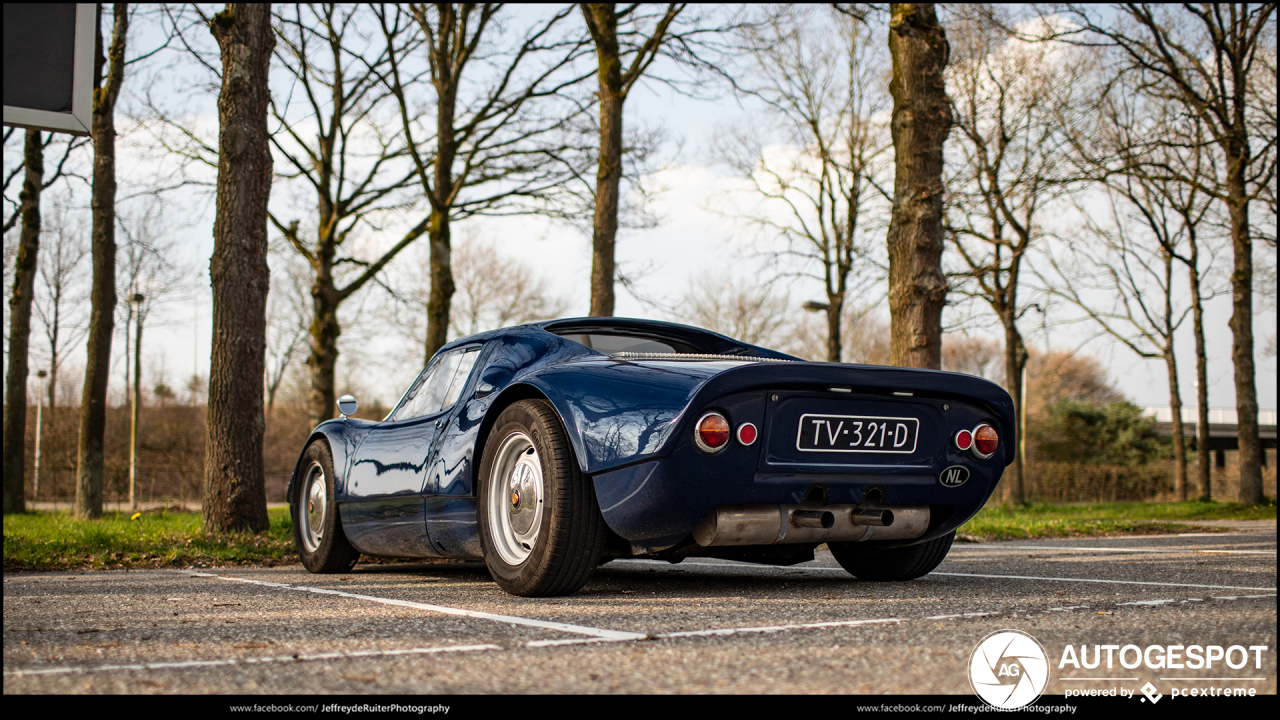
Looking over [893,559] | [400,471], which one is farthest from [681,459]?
[400,471]

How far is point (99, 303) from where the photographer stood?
13.5 m

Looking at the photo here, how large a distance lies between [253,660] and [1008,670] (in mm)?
1857

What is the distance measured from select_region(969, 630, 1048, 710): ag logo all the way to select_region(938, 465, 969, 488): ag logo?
1537mm

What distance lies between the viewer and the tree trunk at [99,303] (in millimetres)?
13430

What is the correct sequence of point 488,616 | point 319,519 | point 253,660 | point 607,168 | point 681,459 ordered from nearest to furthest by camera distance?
point 253,660
point 488,616
point 681,459
point 319,519
point 607,168

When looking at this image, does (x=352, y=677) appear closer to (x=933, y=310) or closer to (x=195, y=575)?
(x=195, y=575)

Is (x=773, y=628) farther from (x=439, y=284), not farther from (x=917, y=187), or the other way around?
(x=439, y=284)

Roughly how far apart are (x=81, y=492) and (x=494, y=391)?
11.6 metres

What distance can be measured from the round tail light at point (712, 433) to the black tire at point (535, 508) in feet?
1.88

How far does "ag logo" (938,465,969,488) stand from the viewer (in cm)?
414

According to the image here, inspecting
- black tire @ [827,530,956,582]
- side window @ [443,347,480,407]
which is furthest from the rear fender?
black tire @ [827,530,956,582]

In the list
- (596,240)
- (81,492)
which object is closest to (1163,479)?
(596,240)
